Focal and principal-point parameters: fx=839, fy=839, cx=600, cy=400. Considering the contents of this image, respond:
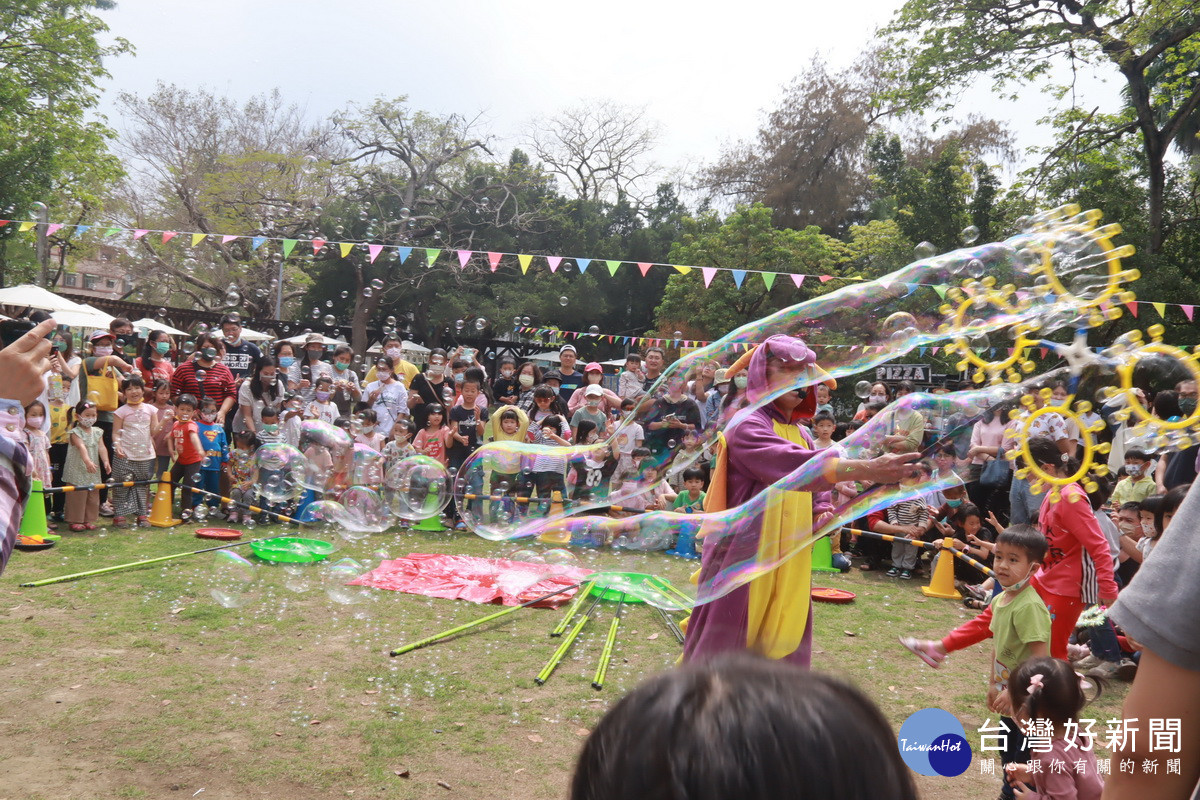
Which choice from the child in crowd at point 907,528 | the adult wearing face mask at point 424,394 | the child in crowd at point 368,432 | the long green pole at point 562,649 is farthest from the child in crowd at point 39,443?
the child in crowd at point 907,528

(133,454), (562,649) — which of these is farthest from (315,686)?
(133,454)

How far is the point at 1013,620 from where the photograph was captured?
12.8 feet

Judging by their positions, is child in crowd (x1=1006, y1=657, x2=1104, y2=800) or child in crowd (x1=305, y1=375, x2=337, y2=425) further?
child in crowd (x1=305, y1=375, x2=337, y2=425)

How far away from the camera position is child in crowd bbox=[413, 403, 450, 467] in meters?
9.85

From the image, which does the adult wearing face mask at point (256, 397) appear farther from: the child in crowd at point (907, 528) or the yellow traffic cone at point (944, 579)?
the yellow traffic cone at point (944, 579)

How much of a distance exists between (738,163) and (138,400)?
95.7 feet

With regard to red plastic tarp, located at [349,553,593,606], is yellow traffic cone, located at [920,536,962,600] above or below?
above

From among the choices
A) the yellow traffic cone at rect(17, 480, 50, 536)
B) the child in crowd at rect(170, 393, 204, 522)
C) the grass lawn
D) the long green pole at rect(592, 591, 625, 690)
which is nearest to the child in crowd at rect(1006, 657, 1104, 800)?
the grass lawn

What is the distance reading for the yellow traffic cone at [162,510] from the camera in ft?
31.1

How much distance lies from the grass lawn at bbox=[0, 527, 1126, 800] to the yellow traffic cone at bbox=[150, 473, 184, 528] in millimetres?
1736

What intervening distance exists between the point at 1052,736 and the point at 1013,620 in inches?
28.3

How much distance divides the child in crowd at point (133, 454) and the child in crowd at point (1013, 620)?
867 cm

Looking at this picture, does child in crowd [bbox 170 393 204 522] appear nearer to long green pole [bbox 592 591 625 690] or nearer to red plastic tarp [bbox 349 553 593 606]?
red plastic tarp [bbox 349 553 593 606]

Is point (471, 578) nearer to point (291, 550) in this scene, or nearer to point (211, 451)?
point (291, 550)
